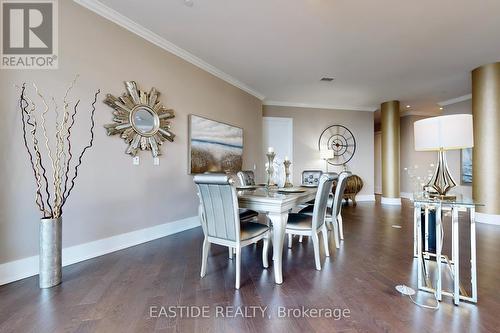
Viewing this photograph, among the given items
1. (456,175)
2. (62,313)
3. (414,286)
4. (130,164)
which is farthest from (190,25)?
(456,175)

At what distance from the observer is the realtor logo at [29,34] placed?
85.8 inches

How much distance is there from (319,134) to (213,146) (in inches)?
149

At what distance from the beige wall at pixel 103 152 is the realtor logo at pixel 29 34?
74mm

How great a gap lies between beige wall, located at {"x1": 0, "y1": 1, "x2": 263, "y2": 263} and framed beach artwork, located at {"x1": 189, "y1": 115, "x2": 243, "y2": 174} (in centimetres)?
17

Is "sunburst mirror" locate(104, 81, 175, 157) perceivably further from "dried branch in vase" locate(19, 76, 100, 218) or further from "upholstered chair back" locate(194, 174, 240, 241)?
"upholstered chair back" locate(194, 174, 240, 241)

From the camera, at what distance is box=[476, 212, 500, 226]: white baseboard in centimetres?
417

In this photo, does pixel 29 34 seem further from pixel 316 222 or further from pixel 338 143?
pixel 338 143

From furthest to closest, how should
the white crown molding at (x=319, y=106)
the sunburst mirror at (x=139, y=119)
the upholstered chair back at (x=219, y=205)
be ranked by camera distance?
the white crown molding at (x=319, y=106) → the sunburst mirror at (x=139, y=119) → the upholstered chair back at (x=219, y=205)

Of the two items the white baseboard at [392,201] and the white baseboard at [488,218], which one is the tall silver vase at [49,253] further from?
the white baseboard at [392,201]

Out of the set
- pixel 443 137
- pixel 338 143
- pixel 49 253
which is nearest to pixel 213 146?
pixel 49 253

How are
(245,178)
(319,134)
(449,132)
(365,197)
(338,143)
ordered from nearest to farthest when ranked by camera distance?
1. (449,132)
2. (245,178)
3. (319,134)
4. (338,143)
5. (365,197)

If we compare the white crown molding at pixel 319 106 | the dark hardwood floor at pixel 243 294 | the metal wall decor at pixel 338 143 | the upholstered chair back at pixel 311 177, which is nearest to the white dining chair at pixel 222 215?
the dark hardwood floor at pixel 243 294

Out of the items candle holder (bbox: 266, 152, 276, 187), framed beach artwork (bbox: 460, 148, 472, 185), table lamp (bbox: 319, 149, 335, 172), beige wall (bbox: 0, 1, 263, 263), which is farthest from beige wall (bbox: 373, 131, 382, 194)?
beige wall (bbox: 0, 1, 263, 263)

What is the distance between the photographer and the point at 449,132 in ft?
6.02
